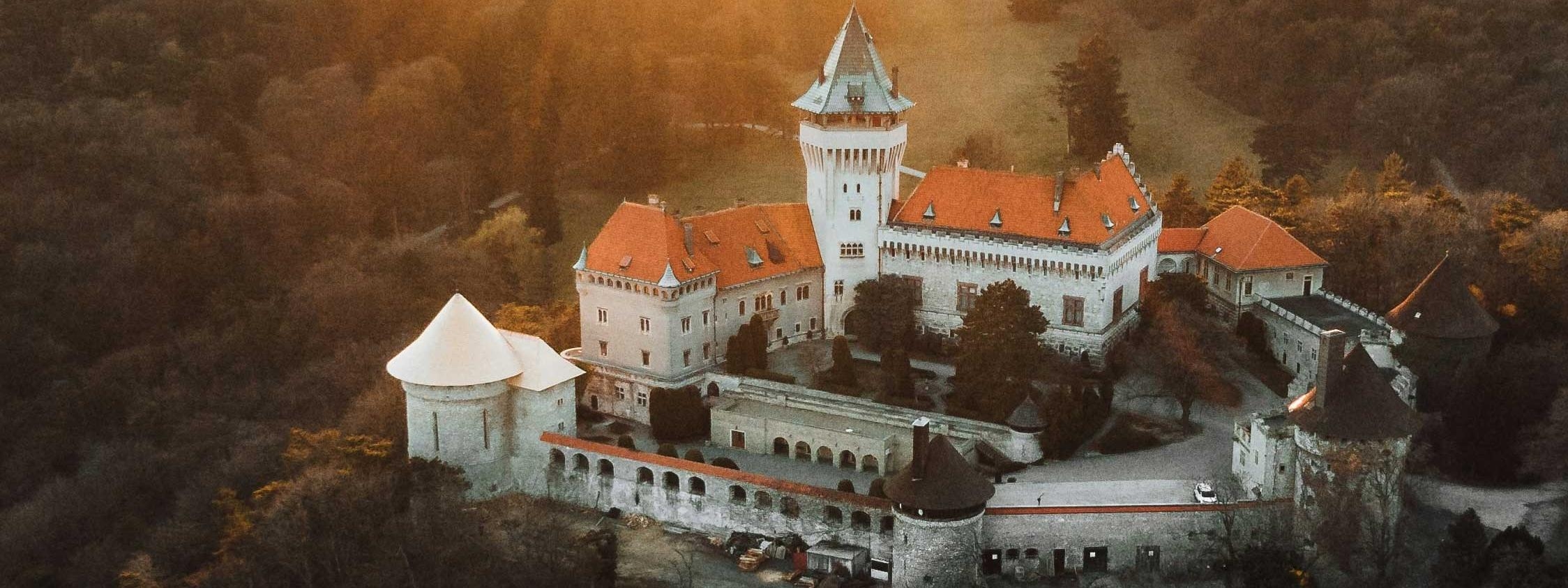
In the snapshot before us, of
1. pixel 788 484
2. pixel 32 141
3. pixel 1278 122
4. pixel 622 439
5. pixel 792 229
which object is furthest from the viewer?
pixel 1278 122

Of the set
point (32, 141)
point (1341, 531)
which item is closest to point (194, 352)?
point (32, 141)

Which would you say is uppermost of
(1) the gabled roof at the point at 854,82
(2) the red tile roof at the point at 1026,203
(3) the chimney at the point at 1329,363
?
(1) the gabled roof at the point at 854,82

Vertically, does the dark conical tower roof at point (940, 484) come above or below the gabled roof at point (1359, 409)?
below

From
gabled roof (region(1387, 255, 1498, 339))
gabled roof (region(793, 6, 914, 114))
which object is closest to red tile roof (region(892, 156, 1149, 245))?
gabled roof (region(793, 6, 914, 114))

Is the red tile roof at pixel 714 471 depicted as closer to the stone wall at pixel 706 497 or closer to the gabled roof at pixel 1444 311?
the stone wall at pixel 706 497

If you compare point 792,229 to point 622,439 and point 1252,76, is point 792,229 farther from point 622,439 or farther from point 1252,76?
Answer: point 1252,76

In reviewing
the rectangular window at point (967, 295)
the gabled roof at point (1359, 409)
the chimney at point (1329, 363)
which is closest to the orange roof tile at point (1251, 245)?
the rectangular window at point (967, 295)

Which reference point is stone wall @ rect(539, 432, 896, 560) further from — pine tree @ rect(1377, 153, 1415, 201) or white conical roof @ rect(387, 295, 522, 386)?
pine tree @ rect(1377, 153, 1415, 201)
